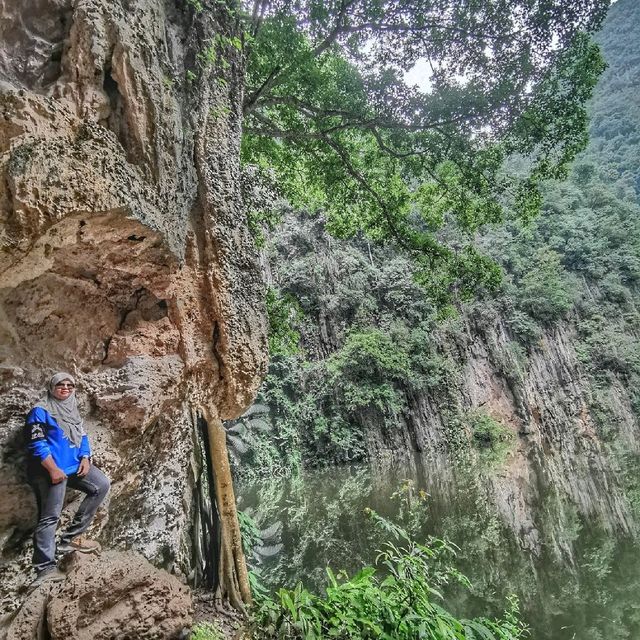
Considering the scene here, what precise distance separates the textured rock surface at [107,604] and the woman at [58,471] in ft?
0.26

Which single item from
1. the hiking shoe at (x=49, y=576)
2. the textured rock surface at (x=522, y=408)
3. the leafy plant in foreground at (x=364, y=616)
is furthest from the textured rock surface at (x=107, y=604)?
the textured rock surface at (x=522, y=408)

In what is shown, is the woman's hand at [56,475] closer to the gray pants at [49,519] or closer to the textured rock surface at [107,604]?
the gray pants at [49,519]

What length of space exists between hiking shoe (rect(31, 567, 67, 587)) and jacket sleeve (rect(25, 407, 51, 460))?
0.51 meters

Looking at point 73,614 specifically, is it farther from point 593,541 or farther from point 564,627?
point 593,541

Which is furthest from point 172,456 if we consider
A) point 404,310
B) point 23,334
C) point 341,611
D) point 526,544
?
point 404,310

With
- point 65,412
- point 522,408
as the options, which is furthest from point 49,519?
point 522,408

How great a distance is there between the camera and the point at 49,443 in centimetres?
197

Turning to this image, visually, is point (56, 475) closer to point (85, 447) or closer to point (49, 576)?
point (85, 447)

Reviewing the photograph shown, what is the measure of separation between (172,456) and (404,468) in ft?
42.7

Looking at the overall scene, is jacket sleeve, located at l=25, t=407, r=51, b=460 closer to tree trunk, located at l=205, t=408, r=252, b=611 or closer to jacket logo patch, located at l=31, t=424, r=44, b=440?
jacket logo patch, located at l=31, t=424, r=44, b=440

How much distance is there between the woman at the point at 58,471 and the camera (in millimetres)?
1914

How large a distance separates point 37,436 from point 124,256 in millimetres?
978

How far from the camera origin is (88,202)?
6.34 feet

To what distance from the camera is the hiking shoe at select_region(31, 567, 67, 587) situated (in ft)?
6.18
